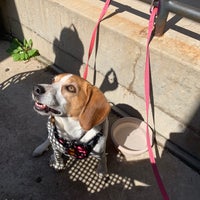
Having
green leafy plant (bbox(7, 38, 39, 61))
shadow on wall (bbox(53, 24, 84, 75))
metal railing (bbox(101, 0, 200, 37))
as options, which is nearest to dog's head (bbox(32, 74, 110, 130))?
metal railing (bbox(101, 0, 200, 37))

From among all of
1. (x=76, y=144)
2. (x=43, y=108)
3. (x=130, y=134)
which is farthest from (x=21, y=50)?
(x=76, y=144)

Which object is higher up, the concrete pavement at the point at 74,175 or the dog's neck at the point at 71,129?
the dog's neck at the point at 71,129

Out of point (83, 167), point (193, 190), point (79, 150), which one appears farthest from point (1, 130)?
point (193, 190)

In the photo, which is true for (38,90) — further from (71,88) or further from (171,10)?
(171,10)

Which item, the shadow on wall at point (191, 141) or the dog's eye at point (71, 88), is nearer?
the dog's eye at point (71, 88)

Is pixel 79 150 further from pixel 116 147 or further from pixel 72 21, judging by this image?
pixel 72 21

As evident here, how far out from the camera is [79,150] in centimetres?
251

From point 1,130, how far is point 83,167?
1.10 metres

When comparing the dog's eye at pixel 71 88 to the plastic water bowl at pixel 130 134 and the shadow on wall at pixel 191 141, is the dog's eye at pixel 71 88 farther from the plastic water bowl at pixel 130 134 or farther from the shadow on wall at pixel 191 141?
the shadow on wall at pixel 191 141

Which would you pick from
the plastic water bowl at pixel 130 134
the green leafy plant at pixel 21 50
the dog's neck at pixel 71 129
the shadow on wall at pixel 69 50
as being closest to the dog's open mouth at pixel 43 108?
the dog's neck at pixel 71 129

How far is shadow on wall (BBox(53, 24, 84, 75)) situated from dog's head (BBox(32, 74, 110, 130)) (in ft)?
4.46

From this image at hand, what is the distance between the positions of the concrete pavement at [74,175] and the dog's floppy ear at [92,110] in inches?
37.1

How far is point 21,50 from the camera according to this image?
14.5 feet

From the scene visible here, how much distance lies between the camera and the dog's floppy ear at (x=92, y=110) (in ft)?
7.23
